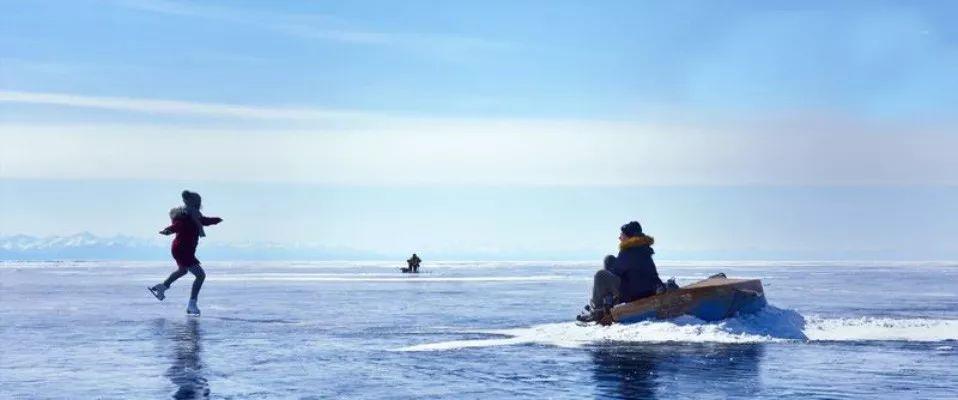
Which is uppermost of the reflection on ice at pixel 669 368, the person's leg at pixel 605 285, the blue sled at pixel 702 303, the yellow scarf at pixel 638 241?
the yellow scarf at pixel 638 241

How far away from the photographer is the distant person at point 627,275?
50.4ft

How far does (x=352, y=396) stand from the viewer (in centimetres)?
891

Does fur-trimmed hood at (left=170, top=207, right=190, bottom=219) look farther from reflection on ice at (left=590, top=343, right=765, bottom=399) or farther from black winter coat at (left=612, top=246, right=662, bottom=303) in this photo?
reflection on ice at (left=590, top=343, right=765, bottom=399)

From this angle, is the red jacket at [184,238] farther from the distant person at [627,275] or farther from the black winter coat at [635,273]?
the black winter coat at [635,273]

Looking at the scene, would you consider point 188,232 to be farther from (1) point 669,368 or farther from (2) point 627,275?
(1) point 669,368

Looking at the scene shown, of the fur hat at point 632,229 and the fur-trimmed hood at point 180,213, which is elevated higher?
the fur-trimmed hood at point 180,213

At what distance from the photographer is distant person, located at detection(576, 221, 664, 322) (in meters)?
15.4

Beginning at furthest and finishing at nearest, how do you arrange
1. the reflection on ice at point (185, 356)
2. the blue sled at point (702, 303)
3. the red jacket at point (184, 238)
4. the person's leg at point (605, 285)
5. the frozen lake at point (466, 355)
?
the red jacket at point (184, 238)
the person's leg at point (605, 285)
the blue sled at point (702, 303)
the frozen lake at point (466, 355)
the reflection on ice at point (185, 356)

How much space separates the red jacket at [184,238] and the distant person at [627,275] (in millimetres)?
7664

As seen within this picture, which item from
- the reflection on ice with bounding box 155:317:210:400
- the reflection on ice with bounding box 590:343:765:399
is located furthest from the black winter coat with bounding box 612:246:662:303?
the reflection on ice with bounding box 155:317:210:400

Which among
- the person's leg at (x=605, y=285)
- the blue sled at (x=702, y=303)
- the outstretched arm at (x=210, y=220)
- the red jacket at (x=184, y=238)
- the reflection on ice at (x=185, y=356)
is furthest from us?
the outstretched arm at (x=210, y=220)

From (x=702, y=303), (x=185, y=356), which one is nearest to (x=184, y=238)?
(x=185, y=356)

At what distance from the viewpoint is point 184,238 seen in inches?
747

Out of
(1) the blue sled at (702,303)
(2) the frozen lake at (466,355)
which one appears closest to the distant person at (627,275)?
(1) the blue sled at (702,303)
